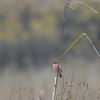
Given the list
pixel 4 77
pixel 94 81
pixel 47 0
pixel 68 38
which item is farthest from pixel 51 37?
pixel 94 81

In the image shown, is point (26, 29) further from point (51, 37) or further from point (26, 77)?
point (26, 77)

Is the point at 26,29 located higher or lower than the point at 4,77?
higher

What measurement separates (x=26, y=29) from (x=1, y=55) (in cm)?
399

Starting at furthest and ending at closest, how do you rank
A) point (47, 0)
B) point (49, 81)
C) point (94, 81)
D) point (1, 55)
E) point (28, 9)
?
point (47, 0) < point (28, 9) < point (1, 55) < point (49, 81) < point (94, 81)

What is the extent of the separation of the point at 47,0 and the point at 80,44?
7.98 meters

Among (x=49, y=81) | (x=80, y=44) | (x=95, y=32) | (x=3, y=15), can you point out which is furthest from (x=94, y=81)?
(x=3, y=15)

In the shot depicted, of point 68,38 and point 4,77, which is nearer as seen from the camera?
point 4,77

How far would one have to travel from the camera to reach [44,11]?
24.2 metres

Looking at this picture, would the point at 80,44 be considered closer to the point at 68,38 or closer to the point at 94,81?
the point at 68,38

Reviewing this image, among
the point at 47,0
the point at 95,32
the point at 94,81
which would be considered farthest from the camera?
the point at 47,0

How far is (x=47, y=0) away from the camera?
27.2m

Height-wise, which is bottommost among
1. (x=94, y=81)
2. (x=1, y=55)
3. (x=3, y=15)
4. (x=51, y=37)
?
(x=94, y=81)

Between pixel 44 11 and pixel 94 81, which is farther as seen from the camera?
pixel 44 11

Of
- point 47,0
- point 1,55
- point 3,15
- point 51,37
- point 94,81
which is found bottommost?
point 94,81
